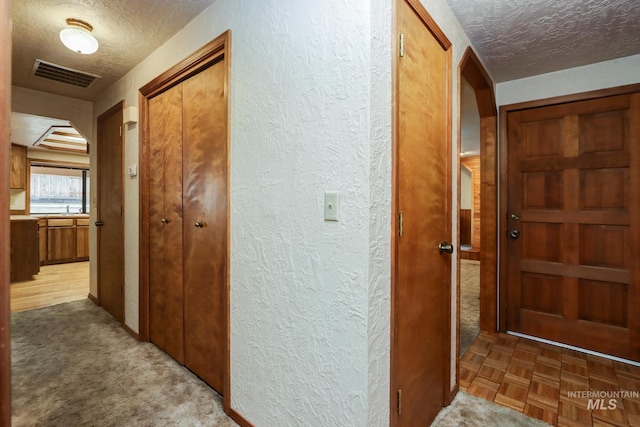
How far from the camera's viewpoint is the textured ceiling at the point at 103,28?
1772mm

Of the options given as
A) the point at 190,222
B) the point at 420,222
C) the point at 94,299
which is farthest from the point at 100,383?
the point at 420,222

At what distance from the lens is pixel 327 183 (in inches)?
46.3

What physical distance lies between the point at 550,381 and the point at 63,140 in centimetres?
697

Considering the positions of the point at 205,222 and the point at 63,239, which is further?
the point at 63,239

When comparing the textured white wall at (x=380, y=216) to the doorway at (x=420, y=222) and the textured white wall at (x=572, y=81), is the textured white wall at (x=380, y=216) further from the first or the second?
the textured white wall at (x=572, y=81)

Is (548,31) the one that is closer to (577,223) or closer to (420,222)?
(577,223)

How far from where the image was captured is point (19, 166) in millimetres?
5172

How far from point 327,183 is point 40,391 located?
2.20m

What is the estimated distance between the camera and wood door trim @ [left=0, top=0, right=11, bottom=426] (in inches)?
23.2

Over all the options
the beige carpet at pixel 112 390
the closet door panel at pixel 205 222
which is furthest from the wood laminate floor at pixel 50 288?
the closet door panel at pixel 205 222

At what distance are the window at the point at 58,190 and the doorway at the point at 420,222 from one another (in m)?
7.16

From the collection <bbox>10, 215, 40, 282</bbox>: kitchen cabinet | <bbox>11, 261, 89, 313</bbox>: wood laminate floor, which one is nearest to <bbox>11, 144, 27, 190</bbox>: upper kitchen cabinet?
<bbox>10, 215, 40, 282</bbox>: kitchen cabinet

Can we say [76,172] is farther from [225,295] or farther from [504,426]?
[504,426]

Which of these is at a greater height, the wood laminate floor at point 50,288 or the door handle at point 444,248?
the door handle at point 444,248
